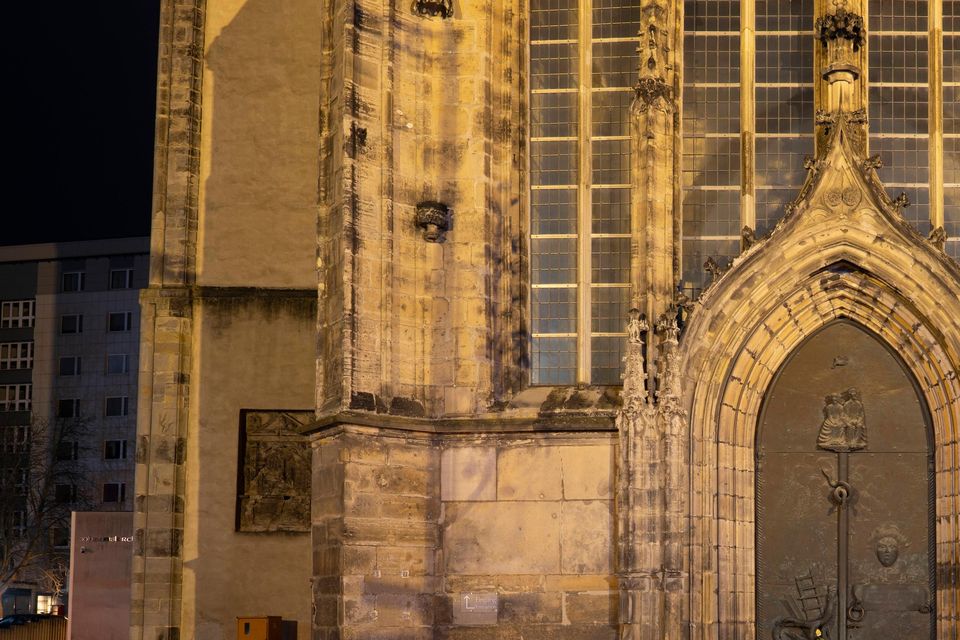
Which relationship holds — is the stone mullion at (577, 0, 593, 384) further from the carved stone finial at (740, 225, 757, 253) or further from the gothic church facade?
the carved stone finial at (740, 225, 757, 253)

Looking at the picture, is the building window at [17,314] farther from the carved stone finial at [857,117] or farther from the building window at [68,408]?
the carved stone finial at [857,117]

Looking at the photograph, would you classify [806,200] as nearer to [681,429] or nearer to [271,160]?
[681,429]

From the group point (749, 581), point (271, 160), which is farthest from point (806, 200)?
point (271, 160)

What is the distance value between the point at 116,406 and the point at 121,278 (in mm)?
5337

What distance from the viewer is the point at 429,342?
20828 mm

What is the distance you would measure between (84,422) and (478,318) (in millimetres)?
56173

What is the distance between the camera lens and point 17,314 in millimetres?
80688

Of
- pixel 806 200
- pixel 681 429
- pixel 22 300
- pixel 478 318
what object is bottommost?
pixel 681 429

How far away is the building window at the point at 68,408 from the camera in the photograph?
7806 cm

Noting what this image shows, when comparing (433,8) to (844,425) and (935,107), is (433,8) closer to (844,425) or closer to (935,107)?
(935,107)

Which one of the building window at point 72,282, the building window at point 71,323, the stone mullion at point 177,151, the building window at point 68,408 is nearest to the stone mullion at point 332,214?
the stone mullion at point 177,151

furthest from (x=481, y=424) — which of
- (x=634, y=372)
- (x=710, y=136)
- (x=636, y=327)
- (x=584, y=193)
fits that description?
(x=710, y=136)

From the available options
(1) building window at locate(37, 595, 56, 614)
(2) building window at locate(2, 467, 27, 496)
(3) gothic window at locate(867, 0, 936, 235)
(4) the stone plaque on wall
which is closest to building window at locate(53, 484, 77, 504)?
(1) building window at locate(37, 595, 56, 614)

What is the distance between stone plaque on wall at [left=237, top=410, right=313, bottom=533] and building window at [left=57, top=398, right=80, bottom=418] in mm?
55056
